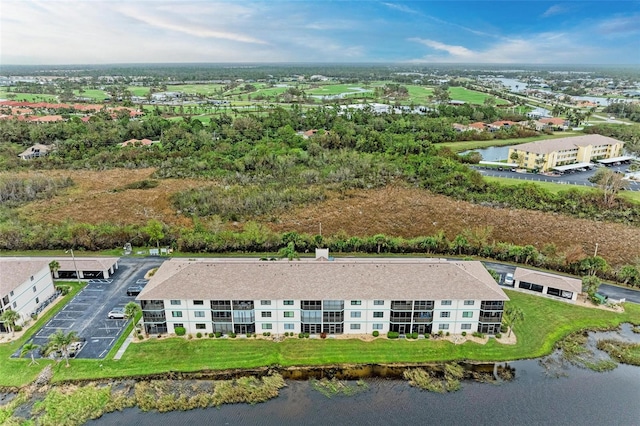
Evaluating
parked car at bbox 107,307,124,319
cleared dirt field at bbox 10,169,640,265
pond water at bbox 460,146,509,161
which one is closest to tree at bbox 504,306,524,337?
cleared dirt field at bbox 10,169,640,265

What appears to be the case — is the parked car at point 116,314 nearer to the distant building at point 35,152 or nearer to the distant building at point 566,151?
the distant building at point 35,152

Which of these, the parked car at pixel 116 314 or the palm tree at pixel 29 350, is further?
the parked car at pixel 116 314

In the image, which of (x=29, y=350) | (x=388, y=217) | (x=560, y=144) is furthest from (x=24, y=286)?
(x=560, y=144)

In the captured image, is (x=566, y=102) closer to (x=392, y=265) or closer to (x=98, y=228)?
(x=392, y=265)

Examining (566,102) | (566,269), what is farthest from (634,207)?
(566,102)

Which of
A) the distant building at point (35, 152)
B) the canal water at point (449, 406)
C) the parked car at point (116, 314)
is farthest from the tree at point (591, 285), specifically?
the distant building at point (35, 152)

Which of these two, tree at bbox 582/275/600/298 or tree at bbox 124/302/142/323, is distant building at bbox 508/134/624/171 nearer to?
tree at bbox 582/275/600/298
